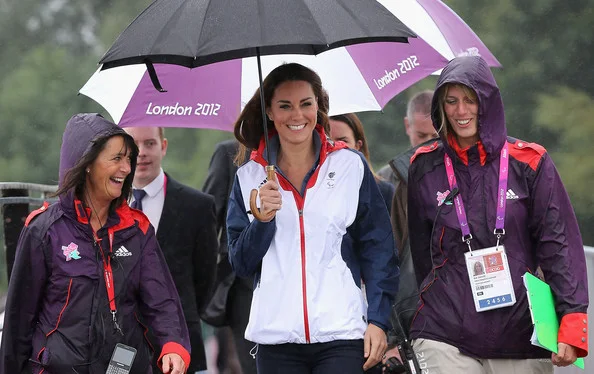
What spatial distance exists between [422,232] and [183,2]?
1583 mm

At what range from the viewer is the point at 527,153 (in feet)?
19.1

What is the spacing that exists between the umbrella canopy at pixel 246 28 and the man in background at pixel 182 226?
7.42ft

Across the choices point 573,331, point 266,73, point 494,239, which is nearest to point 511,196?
point 494,239

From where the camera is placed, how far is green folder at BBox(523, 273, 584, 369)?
17.9ft

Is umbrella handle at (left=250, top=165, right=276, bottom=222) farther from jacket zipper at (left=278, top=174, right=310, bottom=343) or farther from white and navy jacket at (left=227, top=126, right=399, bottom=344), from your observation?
jacket zipper at (left=278, top=174, right=310, bottom=343)

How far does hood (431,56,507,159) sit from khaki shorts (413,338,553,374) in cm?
92

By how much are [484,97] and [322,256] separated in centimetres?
107

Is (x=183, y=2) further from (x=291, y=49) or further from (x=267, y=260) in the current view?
(x=267, y=260)

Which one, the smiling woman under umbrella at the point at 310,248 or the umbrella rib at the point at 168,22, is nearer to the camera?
the umbrella rib at the point at 168,22

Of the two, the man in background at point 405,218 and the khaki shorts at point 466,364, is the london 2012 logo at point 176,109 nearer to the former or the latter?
the man in background at point 405,218

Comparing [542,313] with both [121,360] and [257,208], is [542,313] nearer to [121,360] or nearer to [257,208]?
[257,208]

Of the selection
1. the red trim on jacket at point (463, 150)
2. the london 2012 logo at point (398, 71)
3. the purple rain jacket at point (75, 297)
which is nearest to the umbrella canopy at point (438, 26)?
the london 2012 logo at point (398, 71)

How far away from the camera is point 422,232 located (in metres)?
6.03

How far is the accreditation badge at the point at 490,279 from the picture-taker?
5648mm
